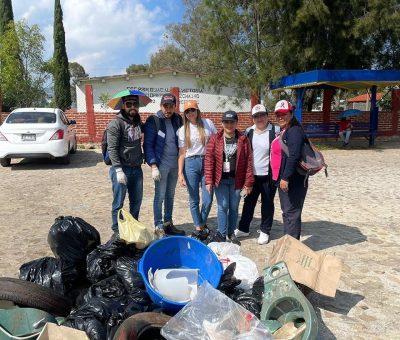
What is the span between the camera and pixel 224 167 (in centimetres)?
467

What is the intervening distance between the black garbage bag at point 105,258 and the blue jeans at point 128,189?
3.48ft

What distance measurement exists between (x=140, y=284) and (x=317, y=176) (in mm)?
7292

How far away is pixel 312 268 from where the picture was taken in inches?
136

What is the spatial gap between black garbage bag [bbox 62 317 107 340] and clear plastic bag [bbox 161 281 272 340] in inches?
17.9

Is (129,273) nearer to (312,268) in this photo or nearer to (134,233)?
(134,233)

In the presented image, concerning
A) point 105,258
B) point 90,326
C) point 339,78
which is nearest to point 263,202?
point 105,258

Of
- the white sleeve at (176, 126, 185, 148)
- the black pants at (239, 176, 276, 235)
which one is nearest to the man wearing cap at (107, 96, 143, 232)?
the white sleeve at (176, 126, 185, 148)

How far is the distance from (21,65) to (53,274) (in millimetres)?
20185

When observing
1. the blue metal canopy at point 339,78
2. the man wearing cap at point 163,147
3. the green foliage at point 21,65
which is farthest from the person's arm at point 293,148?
the green foliage at point 21,65

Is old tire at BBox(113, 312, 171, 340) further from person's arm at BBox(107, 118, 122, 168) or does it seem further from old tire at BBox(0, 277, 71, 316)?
person's arm at BBox(107, 118, 122, 168)

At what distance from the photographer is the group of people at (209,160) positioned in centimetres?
449

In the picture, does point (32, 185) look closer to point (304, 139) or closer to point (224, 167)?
point (224, 167)

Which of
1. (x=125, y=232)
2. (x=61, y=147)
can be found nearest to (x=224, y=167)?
(x=125, y=232)

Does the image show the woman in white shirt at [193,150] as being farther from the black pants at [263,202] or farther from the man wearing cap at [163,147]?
the black pants at [263,202]
